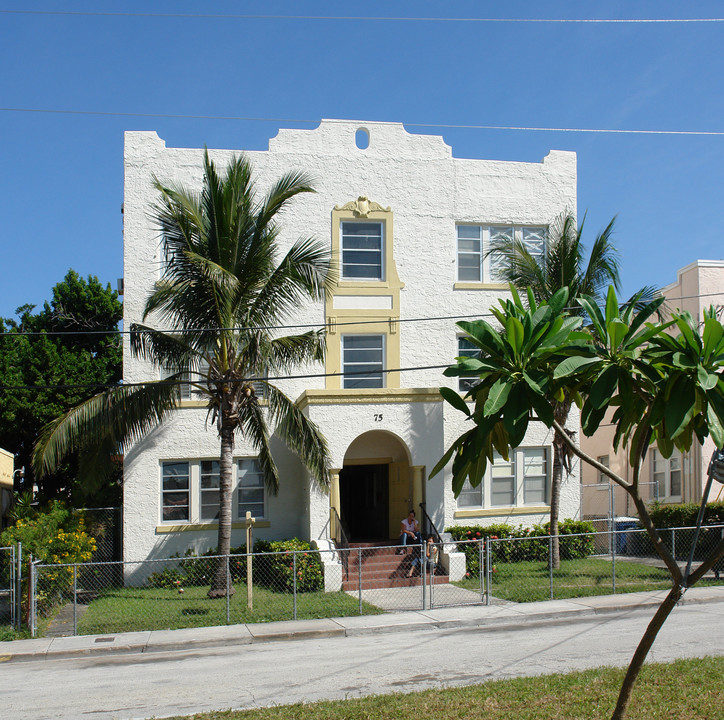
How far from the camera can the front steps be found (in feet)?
62.9

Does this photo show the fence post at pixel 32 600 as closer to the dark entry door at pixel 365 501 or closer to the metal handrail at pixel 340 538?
the metal handrail at pixel 340 538

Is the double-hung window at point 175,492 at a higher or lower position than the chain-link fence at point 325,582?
higher

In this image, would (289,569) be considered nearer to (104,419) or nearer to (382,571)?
(382,571)

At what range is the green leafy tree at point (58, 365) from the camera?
2581 cm

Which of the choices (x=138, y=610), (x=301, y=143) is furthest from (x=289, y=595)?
(x=301, y=143)

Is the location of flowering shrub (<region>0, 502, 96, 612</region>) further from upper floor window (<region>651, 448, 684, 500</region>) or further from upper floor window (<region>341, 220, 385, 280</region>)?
upper floor window (<region>651, 448, 684, 500</region>)

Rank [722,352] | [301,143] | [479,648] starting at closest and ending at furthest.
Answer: [722,352], [479,648], [301,143]

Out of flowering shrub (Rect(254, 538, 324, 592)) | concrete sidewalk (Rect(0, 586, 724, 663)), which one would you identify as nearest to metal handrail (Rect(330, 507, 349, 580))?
flowering shrub (Rect(254, 538, 324, 592))

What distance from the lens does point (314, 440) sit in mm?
18875

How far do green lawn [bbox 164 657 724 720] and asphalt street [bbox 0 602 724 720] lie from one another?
841 millimetres

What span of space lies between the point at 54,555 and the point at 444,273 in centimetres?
1242

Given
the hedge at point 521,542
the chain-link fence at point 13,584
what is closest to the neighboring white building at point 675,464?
the hedge at point 521,542

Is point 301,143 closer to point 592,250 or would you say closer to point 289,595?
point 592,250

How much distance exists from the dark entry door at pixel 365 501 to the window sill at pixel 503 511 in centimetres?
238
